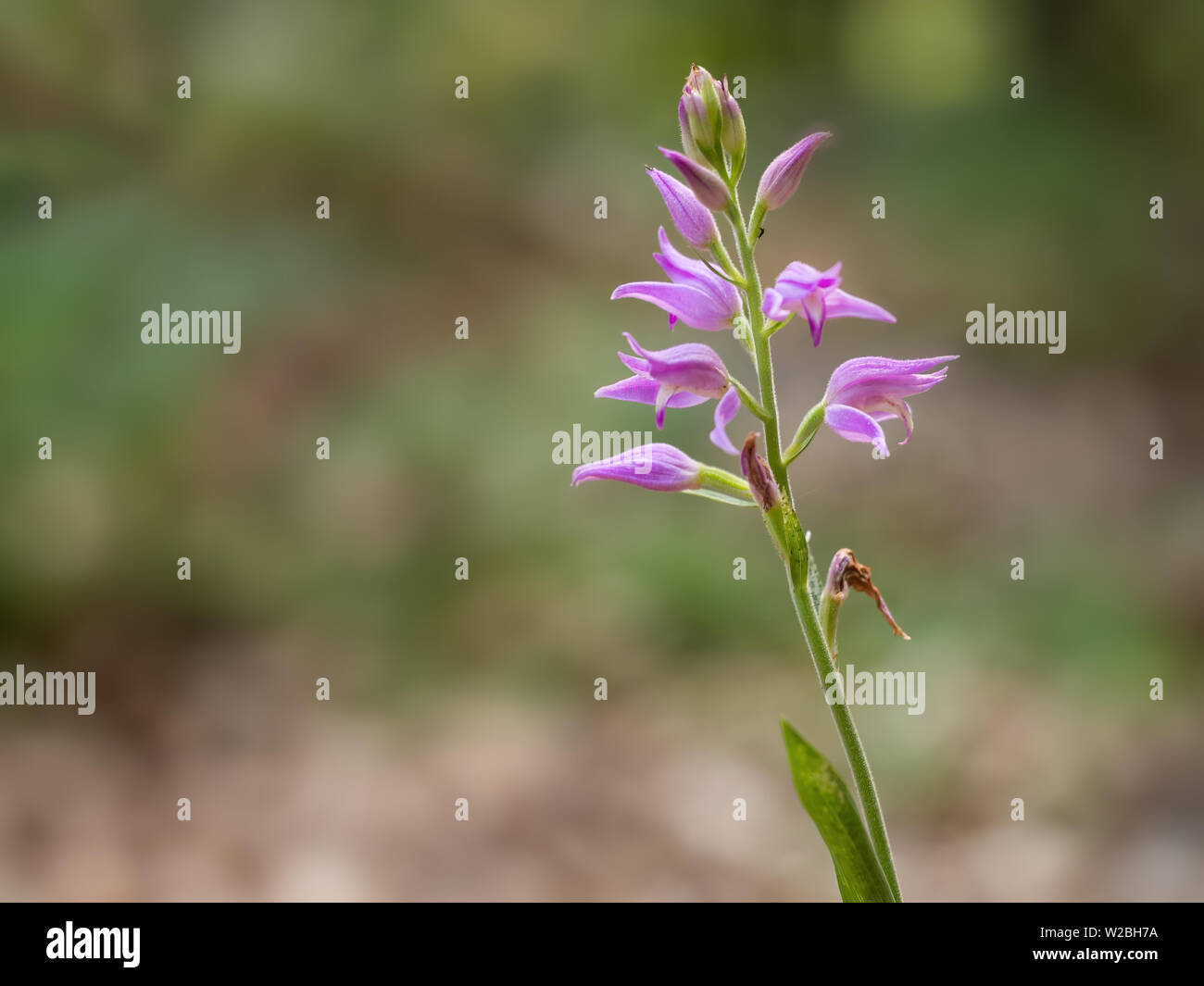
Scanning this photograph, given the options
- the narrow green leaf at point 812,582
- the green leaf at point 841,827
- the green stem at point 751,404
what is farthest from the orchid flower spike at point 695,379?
the green leaf at point 841,827

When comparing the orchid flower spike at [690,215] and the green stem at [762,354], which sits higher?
the orchid flower spike at [690,215]

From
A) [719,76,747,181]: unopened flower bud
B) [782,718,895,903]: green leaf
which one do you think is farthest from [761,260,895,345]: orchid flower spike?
[782,718,895,903]: green leaf

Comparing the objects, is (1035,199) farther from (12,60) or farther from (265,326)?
(12,60)

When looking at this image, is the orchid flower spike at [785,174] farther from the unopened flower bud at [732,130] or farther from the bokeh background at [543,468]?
the bokeh background at [543,468]

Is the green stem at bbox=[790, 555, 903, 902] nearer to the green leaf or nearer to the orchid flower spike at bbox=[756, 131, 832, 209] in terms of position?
the green leaf

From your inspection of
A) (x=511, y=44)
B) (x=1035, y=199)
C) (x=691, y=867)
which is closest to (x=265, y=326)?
(x=511, y=44)

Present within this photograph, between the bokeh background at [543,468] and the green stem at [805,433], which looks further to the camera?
the bokeh background at [543,468]
